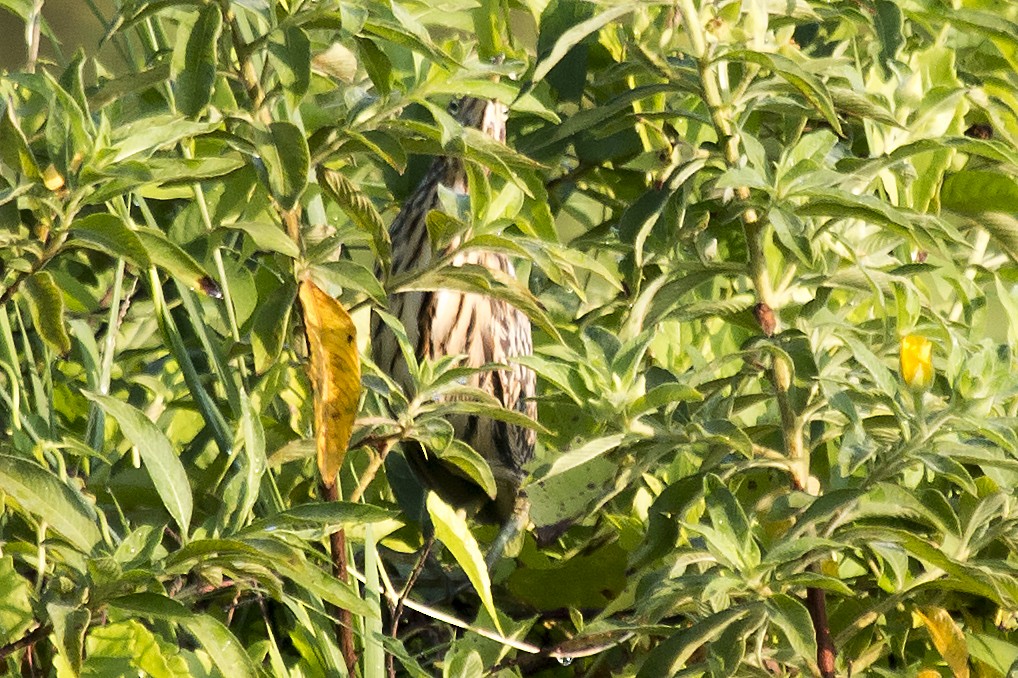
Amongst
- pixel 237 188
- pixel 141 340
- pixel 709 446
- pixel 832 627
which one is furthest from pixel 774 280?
pixel 141 340

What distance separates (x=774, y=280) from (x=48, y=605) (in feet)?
1.94

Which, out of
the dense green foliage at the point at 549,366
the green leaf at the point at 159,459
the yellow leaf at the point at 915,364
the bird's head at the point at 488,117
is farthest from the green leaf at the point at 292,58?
the bird's head at the point at 488,117

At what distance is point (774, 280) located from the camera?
1068 millimetres

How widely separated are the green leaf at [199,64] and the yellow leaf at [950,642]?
0.63 metres

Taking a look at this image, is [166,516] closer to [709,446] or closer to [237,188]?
[237,188]

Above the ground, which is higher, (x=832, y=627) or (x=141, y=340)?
(x=141, y=340)

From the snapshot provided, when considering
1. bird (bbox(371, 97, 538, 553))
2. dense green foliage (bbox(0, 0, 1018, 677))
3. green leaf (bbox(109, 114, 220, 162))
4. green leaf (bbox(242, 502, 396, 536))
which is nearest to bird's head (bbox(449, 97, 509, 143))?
bird (bbox(371, 97, 538, 553))

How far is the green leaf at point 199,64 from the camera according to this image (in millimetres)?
856

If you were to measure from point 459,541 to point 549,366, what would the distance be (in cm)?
13

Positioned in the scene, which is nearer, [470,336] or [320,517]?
[320,517]

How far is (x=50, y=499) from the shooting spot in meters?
0.75

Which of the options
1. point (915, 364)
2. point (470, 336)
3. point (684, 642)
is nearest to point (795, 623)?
point (684, 642)

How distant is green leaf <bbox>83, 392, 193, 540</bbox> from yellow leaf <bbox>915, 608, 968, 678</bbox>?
0.55 meters

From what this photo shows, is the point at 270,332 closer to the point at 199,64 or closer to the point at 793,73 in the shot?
the point at 199,64
